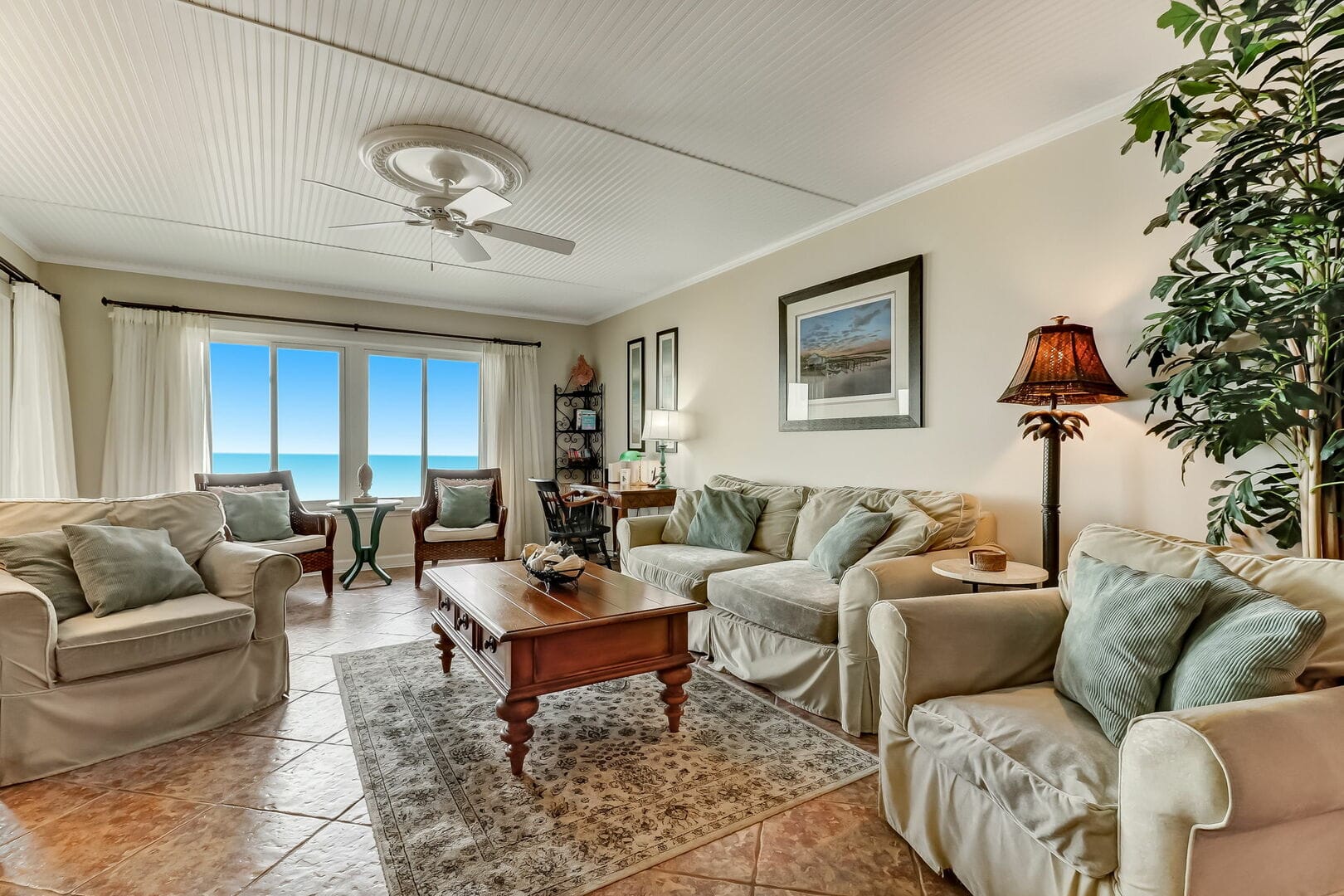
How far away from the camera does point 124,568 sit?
2.47 meters

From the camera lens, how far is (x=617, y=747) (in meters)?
2.36

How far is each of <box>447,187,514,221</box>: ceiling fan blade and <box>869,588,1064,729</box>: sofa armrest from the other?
2.43 m

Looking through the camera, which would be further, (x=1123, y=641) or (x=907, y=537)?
(x=907, y=537)

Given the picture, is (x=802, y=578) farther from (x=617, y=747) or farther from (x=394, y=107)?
(x=394, y=107)

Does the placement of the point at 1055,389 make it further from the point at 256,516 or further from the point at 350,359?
the point at 350,359

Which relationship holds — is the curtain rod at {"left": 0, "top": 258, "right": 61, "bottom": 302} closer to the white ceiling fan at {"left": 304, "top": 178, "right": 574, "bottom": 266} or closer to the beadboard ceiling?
the beadboard ceiling

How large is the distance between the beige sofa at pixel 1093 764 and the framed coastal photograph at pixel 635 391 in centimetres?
440

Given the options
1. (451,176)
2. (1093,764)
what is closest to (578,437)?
(451,176)

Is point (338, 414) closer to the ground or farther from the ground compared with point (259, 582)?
farther from the ground

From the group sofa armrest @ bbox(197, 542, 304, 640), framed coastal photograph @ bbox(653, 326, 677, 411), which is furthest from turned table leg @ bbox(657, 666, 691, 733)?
framed coastal photograph @ bbox(653, 326, 677, 411)

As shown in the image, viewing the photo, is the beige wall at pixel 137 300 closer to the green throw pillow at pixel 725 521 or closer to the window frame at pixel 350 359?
the window frame at pixel 350 359

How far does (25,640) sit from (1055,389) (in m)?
3.81

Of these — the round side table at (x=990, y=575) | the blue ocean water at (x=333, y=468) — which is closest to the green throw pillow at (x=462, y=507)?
the blue ocean water at (x=333, y=468)

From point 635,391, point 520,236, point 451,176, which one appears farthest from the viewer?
point 635,391
